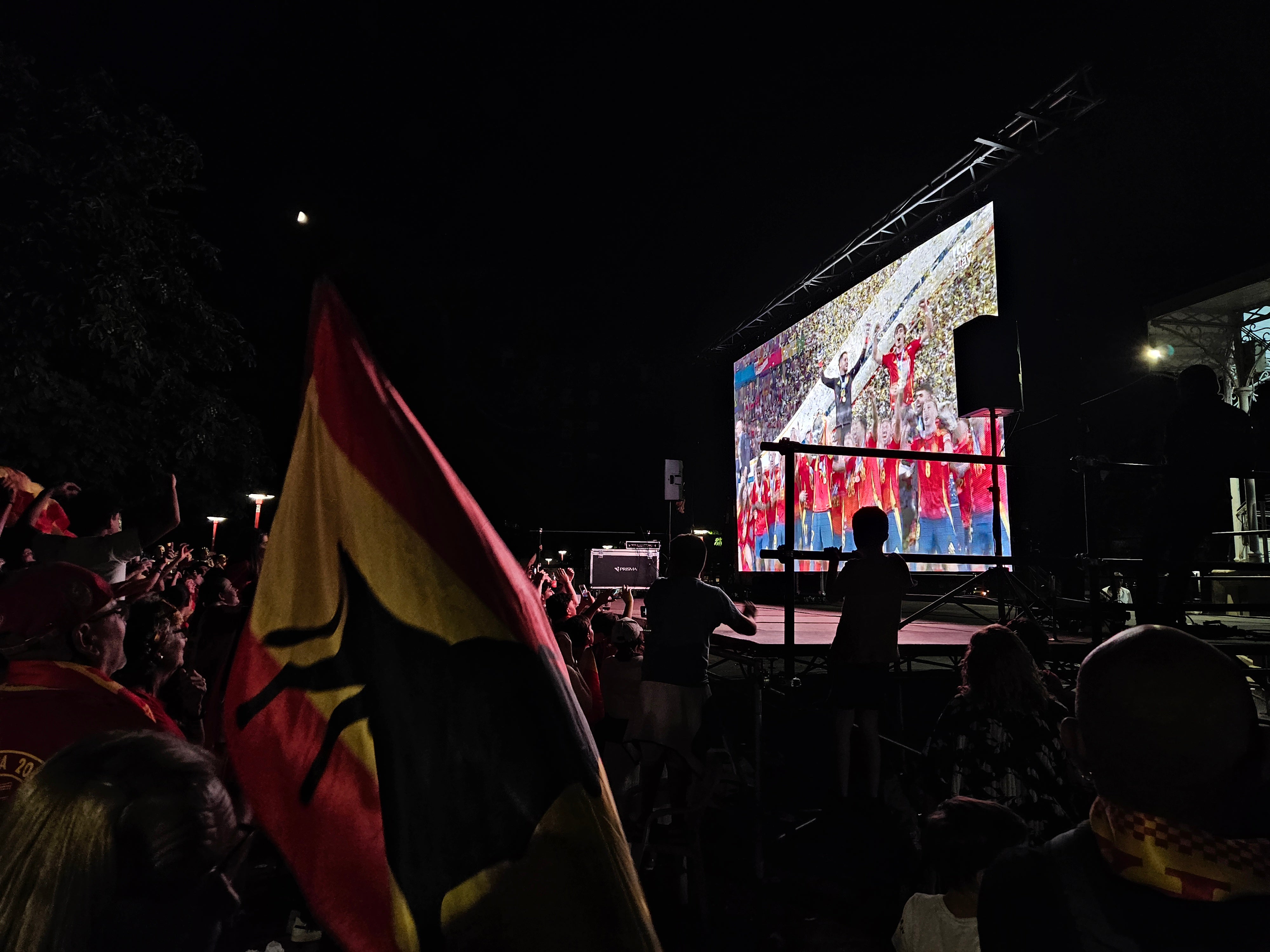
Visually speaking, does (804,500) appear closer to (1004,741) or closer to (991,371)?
(991,371)

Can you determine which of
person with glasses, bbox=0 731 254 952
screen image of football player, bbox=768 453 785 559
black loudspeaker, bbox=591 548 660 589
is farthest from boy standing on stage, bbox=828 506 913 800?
black loudspeaker, bbox=591 548 660 589

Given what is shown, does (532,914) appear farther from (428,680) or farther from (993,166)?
(993,166)

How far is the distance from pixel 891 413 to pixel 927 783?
29.2ft

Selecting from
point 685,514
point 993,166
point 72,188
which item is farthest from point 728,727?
point 685,514

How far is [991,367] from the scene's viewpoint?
6.51 meters

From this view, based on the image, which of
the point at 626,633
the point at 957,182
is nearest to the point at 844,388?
the point at 957,182

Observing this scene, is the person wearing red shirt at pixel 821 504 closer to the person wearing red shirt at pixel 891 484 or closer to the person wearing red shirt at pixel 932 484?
the person wearing red shirt at pixel 891 484

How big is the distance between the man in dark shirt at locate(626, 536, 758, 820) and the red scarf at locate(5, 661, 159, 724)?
9.15 feet

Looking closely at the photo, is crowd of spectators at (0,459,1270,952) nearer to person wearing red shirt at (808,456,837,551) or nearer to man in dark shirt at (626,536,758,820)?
man in dark shirt at (626,536,758,820)

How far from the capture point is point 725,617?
426cm

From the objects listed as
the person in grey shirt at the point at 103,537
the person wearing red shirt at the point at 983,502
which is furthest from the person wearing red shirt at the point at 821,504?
the person in grey shirt at the point at 103,537

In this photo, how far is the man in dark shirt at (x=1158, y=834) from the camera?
3.27ft

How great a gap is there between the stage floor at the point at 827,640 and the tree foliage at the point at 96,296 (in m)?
8.56

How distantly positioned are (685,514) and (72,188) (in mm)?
16938
